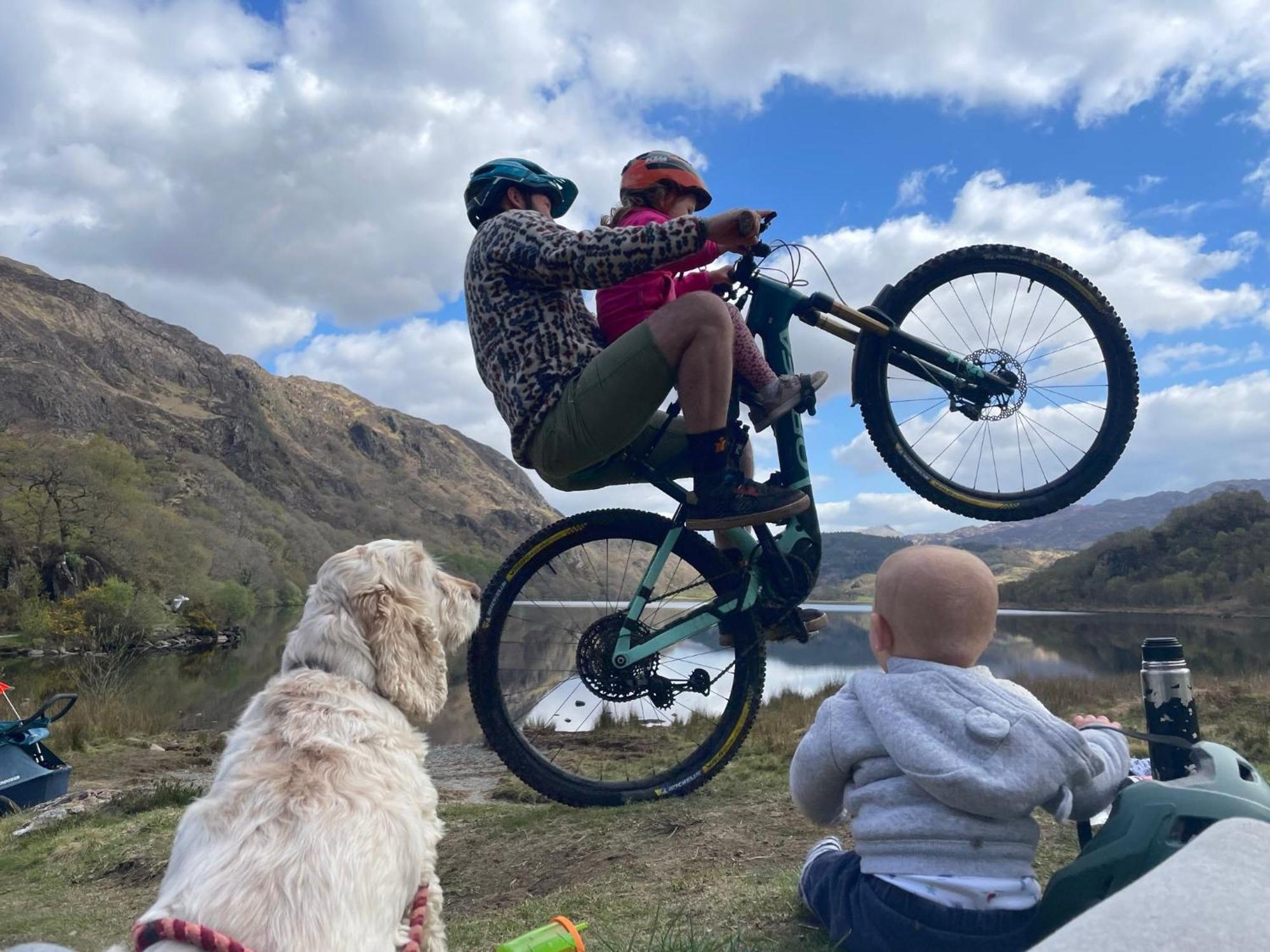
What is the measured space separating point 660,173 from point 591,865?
321 centimetres

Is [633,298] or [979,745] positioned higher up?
[633,298]

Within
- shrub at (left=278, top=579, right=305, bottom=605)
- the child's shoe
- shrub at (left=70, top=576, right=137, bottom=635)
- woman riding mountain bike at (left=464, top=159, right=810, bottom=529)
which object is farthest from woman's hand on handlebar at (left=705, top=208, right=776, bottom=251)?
shrub at (left=278, top=579, right=305, bottom=605)

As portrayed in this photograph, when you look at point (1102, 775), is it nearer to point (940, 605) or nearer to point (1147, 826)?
point (1147, 826)

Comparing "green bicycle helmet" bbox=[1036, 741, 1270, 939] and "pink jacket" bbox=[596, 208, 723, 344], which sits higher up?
"pink jacket" bbox=[596, 208, 723, 344]

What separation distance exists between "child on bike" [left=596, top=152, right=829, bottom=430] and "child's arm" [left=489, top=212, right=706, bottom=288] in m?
0.55

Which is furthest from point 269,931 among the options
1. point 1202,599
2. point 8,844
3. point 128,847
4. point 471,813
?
point 1202,599

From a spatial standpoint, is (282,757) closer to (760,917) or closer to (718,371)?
(760,917)

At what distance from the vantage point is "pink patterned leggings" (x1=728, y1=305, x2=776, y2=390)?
4.18 metres

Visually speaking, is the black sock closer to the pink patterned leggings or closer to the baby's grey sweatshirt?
the pink patterned leggings

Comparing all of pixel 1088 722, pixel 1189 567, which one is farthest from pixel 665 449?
pixel 1189 567

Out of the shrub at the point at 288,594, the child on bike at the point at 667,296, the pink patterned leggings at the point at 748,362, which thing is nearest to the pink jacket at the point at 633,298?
the child on bike at the point at 667,296

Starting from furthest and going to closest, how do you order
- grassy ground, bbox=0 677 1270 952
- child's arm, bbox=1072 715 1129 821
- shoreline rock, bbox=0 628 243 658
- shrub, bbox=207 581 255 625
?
shrub, bbox=207 581 255 625 → shoreline rock, bbox=0 628 243 658 → grassy ground, bbox=0 677 1270 952 → child's arm, bbox=1072 715 1129 821

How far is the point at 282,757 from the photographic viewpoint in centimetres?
216

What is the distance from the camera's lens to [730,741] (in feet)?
14.4
